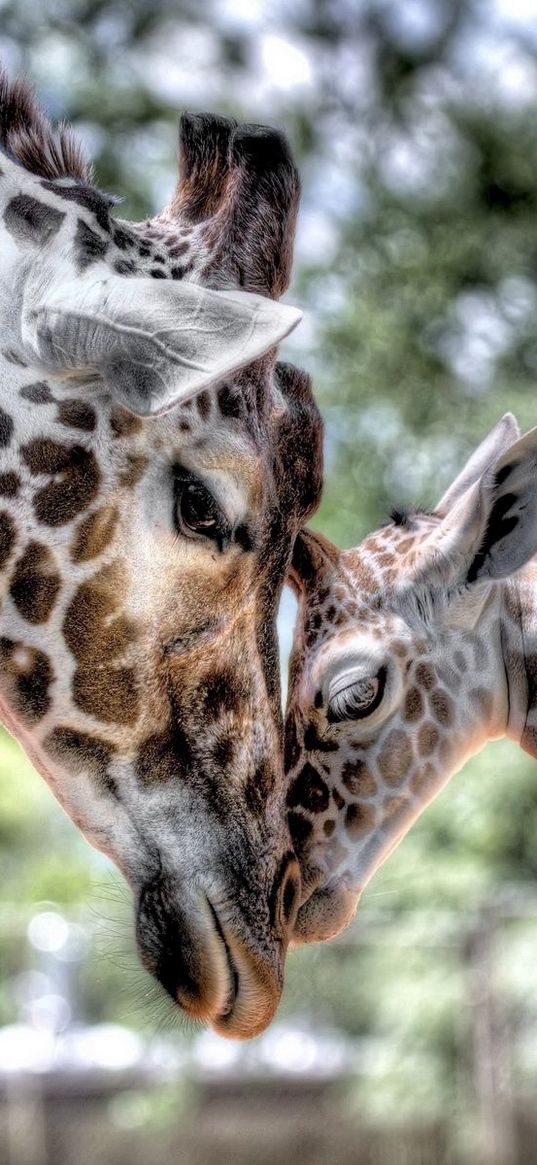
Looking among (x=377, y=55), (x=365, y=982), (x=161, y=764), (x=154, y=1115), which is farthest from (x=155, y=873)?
(x=377, y=55)

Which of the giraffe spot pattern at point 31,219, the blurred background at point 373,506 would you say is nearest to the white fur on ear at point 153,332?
the giraffe spot pattern at point 31,219

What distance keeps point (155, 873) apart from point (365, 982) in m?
4.89

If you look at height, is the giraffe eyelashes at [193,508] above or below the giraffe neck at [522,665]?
above

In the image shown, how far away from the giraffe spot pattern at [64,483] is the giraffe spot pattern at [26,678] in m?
0.15

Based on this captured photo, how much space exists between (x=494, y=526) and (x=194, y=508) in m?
0.76

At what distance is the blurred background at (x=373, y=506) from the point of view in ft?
20.0

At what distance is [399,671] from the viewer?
90.7 inches

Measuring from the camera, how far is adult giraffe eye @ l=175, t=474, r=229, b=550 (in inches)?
64.2

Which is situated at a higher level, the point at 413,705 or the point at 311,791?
the point at 413,705

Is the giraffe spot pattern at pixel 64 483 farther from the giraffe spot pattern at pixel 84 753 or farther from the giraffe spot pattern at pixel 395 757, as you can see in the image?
the giraffe spot pattern at pixel 395 757

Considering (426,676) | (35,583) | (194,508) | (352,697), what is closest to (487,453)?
(426,676)

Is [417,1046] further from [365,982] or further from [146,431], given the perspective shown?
[146,431]

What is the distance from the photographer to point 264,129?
6.31 feet

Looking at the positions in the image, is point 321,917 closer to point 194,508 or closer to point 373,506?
point 194,508
